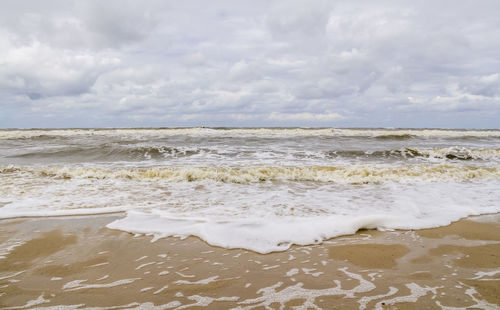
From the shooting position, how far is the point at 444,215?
16.0 ft

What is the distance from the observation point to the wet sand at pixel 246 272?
8.03ft

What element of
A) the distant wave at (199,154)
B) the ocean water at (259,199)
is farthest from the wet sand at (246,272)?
the distant wave at (199,154)

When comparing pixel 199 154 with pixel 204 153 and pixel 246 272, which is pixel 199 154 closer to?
pixel 204 153

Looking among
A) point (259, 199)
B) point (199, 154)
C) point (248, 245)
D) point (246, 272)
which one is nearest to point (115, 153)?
point (199, 154)

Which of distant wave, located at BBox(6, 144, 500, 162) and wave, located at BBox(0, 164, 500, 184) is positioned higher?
distant wave, located at BBox(6, 144, 500, 162)

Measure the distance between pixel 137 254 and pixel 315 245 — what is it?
202cm

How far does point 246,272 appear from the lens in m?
2.96

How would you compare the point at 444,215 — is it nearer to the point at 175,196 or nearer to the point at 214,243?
the point at 214,243

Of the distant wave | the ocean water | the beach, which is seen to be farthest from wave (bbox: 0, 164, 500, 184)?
the distant wave

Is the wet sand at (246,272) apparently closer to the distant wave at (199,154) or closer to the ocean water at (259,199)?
the ocean water at (259,199)

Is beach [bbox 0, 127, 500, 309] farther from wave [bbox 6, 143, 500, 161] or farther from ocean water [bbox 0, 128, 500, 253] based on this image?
wave [bbox 6, 143, 500, 161]

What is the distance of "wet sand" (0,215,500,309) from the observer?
2447 mm

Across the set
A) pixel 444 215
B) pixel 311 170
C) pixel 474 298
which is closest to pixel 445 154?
pixel 311 170

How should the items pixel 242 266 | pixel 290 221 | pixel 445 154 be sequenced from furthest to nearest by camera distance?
1. pixel 445 154
2. pixel 290 221
3. pixel 242 266
